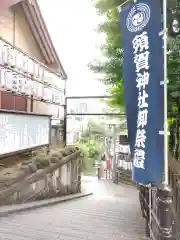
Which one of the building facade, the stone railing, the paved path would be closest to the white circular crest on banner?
the paved path

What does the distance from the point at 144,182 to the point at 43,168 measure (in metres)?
4.65

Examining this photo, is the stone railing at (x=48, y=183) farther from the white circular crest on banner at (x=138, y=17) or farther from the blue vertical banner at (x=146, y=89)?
the white circular crest on banner at (x=138, y=17)

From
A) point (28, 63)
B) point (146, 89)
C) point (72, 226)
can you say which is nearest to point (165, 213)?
point (146, 89)

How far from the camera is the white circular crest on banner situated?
286 centimetres

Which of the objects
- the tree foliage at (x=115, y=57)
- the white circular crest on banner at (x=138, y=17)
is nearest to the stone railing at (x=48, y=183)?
the tree foliage at (x=115, y=57)

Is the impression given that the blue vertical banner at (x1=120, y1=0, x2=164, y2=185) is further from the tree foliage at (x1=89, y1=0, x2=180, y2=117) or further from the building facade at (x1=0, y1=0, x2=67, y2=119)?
the building facade at (x1=0, y1=0, x2=67, y2=119)

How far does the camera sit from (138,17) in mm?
2977

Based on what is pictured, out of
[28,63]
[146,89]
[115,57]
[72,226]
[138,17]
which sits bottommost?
[72,226]

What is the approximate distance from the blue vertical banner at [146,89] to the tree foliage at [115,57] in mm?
1590

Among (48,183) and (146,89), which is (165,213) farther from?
(48,183)

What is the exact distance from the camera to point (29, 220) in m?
4.57

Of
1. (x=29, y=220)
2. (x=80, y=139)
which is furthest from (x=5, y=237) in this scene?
(x=80, y=139)

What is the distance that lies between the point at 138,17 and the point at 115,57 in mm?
3512

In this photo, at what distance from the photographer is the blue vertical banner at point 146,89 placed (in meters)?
2.72
